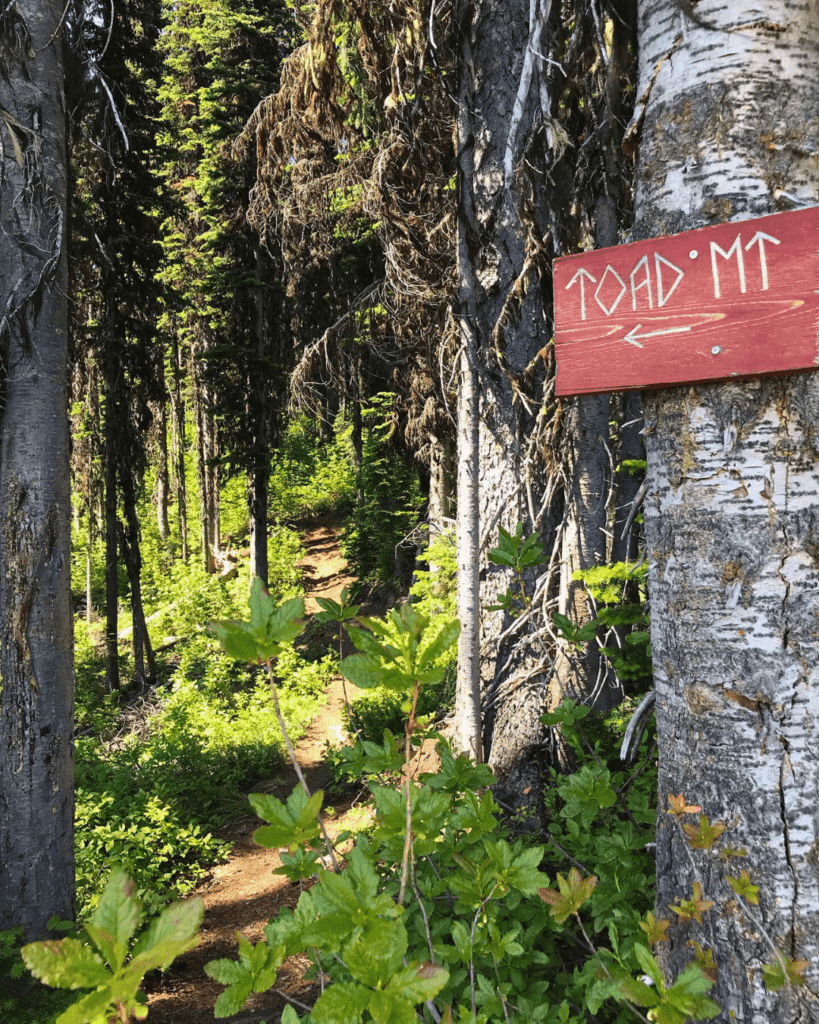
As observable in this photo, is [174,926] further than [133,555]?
No

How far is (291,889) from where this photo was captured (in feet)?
17.8

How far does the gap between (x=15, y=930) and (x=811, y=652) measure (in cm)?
432

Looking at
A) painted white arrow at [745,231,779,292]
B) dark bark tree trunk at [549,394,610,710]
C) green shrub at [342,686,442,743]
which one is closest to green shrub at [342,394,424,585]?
green shrub at [342,686,442,743]

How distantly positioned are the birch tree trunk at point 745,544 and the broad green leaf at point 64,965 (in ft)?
3.73

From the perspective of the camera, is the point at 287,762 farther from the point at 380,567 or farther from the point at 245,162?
the point at 245,162

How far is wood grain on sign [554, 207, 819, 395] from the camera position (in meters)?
1.28

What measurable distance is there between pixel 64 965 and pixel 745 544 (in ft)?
4.29

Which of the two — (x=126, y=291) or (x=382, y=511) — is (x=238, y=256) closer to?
(x=126, y=291)

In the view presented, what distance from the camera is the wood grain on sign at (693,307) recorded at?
128 centimetres

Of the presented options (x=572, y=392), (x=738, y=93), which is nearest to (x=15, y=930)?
(x=572, y=392)

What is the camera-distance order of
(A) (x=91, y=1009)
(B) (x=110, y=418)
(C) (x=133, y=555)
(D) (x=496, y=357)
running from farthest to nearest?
(C) (x=133, y=555) → (B) (x=110, y=418) → (D) (x=496, y=357) → (A) (x=91, y=1009)

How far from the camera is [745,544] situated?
134cm

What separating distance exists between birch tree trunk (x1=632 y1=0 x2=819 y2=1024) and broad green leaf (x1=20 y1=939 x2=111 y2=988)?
114 cm

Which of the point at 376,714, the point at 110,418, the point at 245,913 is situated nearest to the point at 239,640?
the point at 245,913
